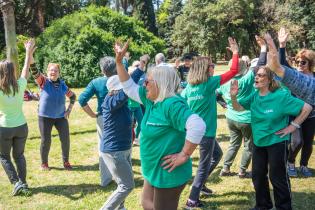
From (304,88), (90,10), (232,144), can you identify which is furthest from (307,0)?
(304,88)

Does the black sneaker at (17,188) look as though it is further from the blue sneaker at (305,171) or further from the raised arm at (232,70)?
the blue sneaker at (305,171)

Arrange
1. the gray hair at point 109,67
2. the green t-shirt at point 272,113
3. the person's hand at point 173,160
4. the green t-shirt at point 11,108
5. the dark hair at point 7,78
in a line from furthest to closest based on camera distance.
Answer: the green t-shirt at point 11,108 < the dark hair at point 7,78 < the gray hair at point 109,67 < the green t-shirt at point 272,113 < the person's hand at point 173,160

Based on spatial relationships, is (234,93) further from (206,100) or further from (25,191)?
(25,191)

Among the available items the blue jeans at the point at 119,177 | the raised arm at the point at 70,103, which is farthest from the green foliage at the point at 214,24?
the blue jeans at the point at 119,177

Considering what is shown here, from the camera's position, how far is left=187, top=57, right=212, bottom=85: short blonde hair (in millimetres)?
4652

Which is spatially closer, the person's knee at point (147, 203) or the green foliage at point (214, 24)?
the person's knee at point (147, 203)

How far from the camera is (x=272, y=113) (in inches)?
169

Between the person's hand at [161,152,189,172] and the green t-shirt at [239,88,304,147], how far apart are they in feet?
5.40

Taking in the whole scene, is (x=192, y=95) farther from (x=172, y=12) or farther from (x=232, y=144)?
(x=172, y=12)

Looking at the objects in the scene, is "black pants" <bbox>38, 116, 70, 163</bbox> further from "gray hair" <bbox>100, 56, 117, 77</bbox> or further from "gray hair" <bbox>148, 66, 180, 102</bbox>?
"gray hair" <bbox>148, 66, 180, 102</bbox>

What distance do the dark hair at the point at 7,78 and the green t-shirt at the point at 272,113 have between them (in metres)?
3.23

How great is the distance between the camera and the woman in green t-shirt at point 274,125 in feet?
14.0

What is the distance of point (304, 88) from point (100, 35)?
18.9 m

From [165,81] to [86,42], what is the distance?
18.0m
